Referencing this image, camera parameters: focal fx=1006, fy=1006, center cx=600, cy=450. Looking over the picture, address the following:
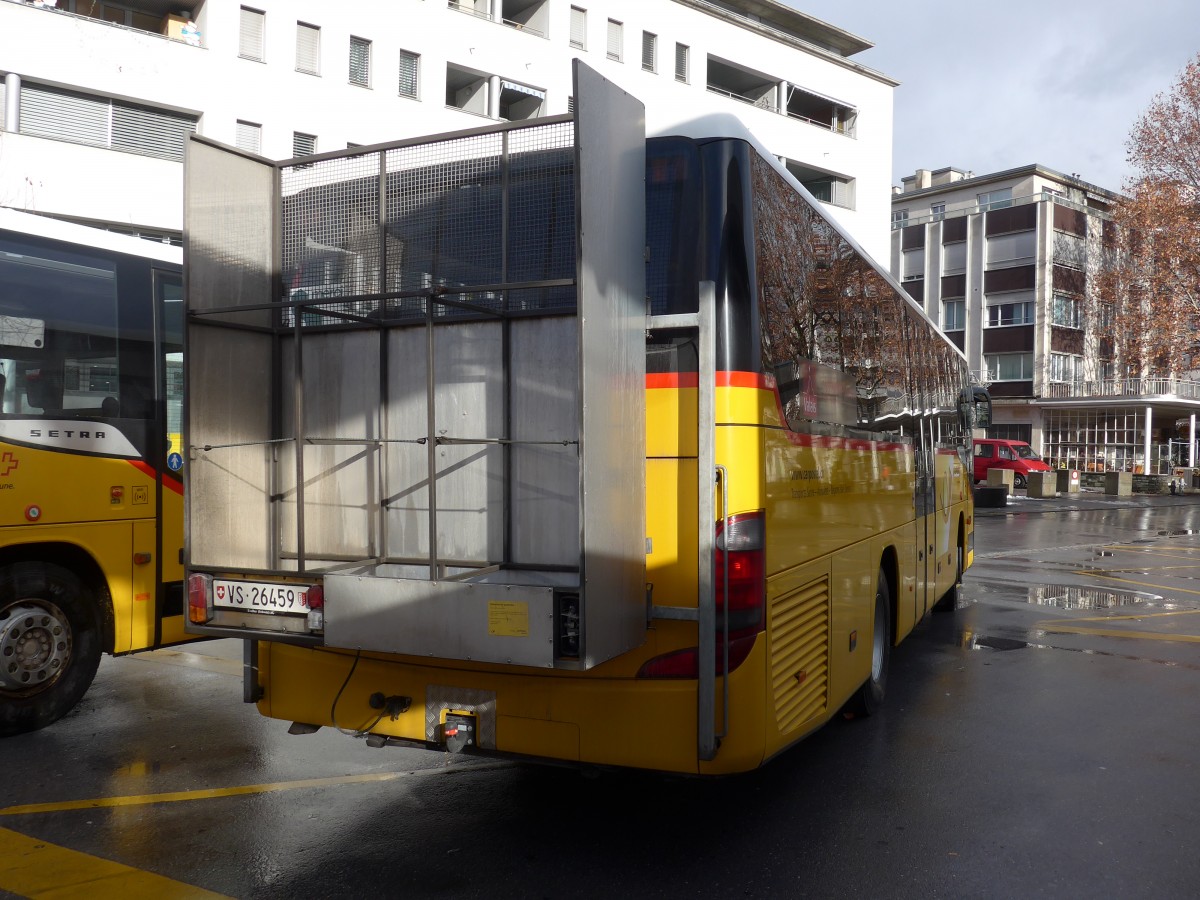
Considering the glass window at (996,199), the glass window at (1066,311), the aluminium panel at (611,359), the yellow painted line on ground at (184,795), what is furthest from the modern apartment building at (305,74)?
the glass window at (996,199)

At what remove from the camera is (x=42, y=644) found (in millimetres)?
6254

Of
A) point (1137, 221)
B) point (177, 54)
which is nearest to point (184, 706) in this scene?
point (177, 54)

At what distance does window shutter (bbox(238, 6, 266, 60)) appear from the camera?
25.2 meters

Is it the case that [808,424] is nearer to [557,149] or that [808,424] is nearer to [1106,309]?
[557,149]

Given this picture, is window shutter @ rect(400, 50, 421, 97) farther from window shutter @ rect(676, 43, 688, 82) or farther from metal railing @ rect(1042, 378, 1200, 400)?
metal railing @ rect(1042, 378, 1200, 400)

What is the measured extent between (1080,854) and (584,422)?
116 inches

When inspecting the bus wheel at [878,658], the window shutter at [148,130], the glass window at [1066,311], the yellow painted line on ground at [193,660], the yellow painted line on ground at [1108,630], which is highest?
the window shutter at [148,130]

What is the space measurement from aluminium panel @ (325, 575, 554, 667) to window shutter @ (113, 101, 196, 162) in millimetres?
22782

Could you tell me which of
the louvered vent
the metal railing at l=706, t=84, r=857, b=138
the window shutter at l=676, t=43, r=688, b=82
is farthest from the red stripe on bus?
the metal railing at l=706, t=84, r=857, b=138

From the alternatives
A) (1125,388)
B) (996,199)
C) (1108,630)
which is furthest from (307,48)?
(996,199)

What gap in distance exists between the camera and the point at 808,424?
16.1 feet

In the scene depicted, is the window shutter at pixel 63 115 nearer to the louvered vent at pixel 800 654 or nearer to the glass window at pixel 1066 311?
the louvered vent at pixel 800 654

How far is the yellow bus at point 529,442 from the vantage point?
155 inches

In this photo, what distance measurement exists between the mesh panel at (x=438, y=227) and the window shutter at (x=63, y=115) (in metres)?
21.7
